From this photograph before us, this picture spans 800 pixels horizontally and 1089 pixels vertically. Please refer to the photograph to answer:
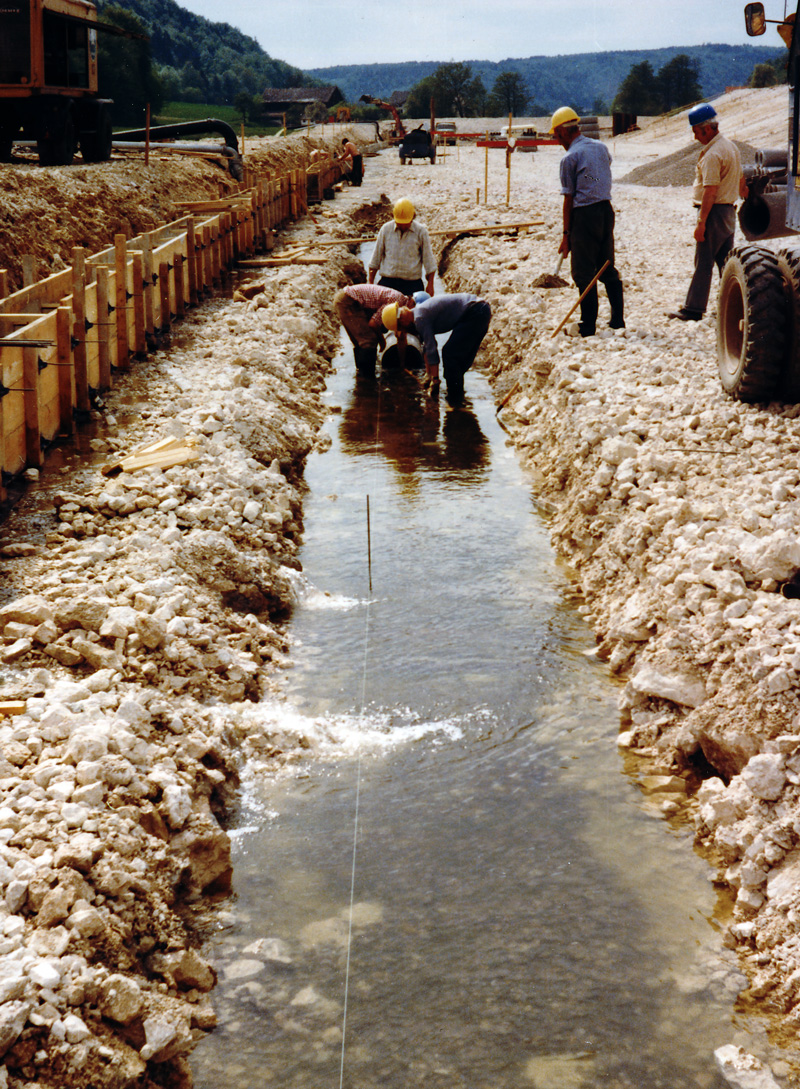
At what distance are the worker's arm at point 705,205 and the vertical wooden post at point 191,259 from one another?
6.63 meters

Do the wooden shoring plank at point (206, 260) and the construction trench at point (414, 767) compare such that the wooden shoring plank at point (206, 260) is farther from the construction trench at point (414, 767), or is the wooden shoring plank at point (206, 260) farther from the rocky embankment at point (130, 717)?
the construction trench at point (414, 767)

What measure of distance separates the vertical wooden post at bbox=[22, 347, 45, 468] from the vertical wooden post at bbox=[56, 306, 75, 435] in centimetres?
64

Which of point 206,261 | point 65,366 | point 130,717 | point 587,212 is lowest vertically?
point 130,717

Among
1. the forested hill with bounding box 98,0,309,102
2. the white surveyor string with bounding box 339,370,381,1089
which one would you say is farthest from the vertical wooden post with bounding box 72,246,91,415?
the forested hill with bounding box 98,0,309,102

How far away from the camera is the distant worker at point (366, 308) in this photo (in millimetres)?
11320

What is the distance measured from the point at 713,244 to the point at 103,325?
18.8ft

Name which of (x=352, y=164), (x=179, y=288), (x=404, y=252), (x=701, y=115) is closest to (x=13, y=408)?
(x=404, y=252)

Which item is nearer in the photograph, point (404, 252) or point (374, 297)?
point (374, 297)

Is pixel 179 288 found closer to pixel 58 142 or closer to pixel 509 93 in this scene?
pixel 58 142

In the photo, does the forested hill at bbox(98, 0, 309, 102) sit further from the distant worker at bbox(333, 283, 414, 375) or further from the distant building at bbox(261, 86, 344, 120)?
the distant worker at bbox(333, 283, 414, 375)

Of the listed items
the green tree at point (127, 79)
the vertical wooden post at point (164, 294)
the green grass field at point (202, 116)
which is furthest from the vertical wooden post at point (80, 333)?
the green grass field at point (202, 116)

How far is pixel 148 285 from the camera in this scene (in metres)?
10.8

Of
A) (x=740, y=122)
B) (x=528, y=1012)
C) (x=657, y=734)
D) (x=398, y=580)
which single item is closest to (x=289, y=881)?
(x=528, y=1012)

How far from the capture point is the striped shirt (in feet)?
38.8
